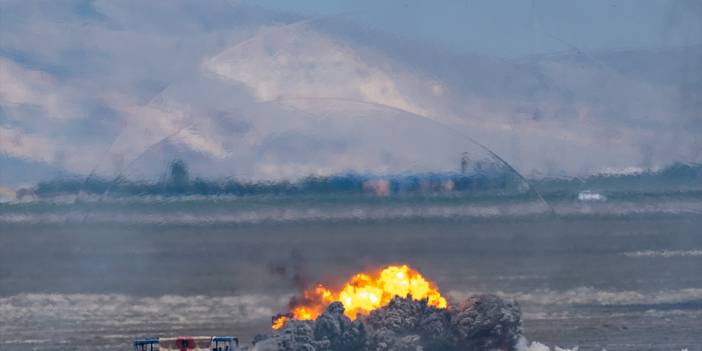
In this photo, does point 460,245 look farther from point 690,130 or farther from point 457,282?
point 690,130

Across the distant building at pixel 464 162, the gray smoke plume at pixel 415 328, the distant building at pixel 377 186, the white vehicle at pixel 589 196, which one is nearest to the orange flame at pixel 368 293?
the gray smoke plume at pixel 415 328

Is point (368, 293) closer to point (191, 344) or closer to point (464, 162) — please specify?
point (464, 162)

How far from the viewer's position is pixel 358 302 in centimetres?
4666

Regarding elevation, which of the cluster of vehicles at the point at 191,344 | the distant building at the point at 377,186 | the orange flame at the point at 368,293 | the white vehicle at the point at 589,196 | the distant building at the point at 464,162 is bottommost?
the cluster of vehicles at the point at 191,344

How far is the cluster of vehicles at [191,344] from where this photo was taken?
4428cm

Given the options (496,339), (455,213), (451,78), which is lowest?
(496,339)

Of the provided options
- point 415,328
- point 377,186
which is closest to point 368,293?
point 415,328

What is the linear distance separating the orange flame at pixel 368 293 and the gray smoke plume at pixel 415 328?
923 mm

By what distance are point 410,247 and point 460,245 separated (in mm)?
1306

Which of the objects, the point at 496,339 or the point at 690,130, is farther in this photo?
the point at 690,130

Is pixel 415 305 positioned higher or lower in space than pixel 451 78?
lower

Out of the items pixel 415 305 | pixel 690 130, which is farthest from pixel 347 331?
pixel 690 130

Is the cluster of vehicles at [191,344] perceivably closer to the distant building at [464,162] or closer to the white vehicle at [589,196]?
the distant building at [464,162]

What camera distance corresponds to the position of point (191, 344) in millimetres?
44344
